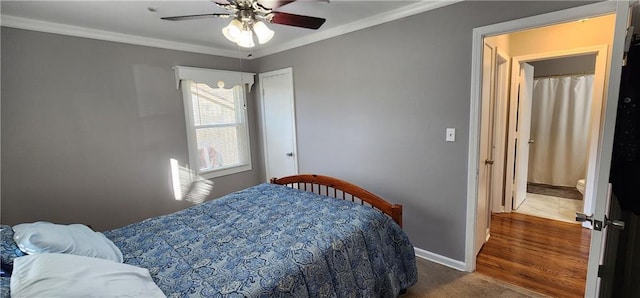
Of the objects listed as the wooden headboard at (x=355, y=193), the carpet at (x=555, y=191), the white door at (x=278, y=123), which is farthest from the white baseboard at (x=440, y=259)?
the carpet at (x=555, y=191)

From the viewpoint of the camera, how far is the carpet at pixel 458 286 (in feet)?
6.84

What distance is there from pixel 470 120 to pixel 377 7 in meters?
1.20

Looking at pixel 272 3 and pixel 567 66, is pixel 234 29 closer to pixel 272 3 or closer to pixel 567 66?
pixel 272 3

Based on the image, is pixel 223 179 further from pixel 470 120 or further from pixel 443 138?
pixel 470 120

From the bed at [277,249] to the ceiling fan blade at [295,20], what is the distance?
1304 millimetres

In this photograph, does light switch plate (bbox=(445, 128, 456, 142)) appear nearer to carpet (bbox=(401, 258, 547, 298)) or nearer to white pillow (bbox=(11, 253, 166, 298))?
carpet (bbox=(401, 258, 547, 298))

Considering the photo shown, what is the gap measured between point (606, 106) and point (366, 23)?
1.95m

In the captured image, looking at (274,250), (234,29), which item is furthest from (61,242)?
(234,29)

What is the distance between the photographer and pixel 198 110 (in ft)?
11.0

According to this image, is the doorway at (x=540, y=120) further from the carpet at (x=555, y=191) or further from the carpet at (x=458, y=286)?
the carpet at (x=458, y=286)

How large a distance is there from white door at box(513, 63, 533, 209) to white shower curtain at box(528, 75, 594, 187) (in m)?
1.02

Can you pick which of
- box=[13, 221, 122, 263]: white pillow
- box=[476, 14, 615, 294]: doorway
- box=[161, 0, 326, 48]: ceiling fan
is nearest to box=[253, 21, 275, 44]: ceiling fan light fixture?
box=[161, 0, 326, 48]: ceiling fan

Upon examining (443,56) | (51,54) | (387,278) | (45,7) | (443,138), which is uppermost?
(45,7)

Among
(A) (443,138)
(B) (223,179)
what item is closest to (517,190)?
(A) (443,138)
